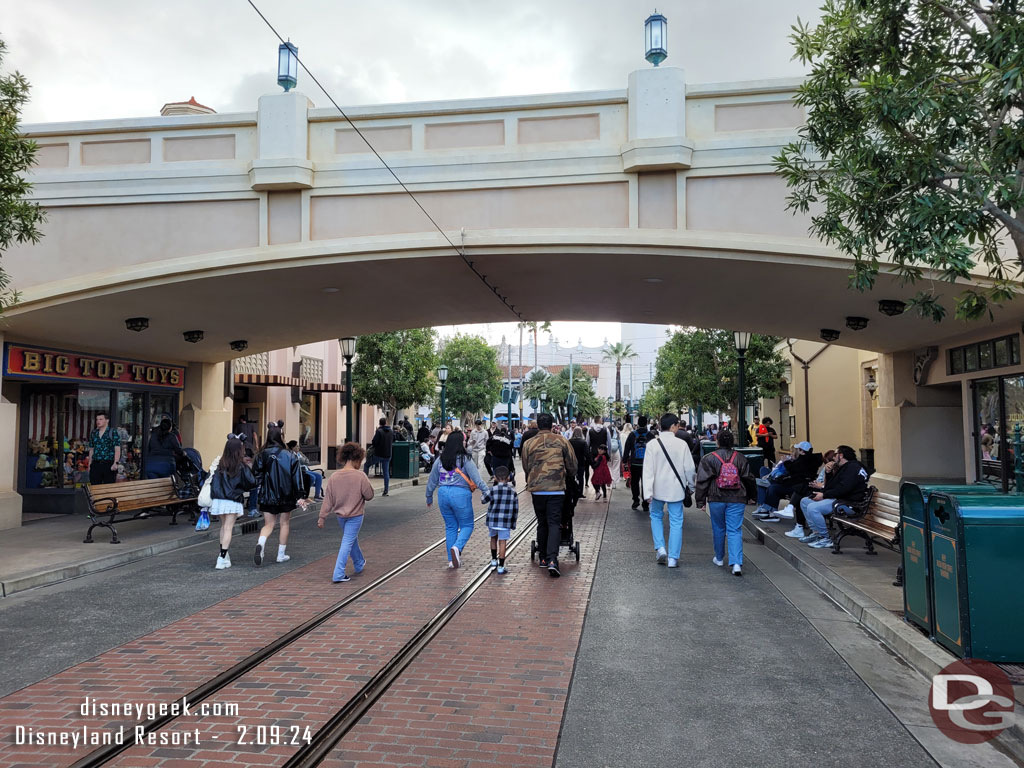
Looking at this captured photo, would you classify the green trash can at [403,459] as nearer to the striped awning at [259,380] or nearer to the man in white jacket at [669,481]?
the striped awning at [259,380]

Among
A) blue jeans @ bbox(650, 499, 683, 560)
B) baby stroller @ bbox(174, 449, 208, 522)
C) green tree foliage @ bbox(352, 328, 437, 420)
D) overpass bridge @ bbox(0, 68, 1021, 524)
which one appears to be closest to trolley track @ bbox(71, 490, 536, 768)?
blue jeans @ bbox(650, 499, 683, 560)

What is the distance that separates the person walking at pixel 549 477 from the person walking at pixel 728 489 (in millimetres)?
1525

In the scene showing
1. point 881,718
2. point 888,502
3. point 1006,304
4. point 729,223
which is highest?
point 729,223

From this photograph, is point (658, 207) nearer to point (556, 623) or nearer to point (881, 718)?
point (556, 623)

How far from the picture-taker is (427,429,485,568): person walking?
8508mm

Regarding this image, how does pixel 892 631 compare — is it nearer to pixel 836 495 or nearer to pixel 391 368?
pixel 836 495

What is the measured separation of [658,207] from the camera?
1076 cm

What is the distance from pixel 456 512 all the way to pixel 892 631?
4.55 m

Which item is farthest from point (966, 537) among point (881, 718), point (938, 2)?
point (938, 2)

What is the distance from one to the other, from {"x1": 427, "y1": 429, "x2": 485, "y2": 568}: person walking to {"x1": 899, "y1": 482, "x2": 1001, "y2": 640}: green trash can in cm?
434

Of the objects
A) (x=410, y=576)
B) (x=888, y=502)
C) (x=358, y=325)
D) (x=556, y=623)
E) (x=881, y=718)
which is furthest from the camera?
(x=358, y=325)

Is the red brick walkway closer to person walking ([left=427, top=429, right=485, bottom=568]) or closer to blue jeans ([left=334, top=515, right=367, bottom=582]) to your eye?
blue jeans ([left=334, top=515, right=367, bottom=582])

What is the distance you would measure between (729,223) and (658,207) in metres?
1.02

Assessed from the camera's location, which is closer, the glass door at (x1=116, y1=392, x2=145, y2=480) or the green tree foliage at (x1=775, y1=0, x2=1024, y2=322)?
the green tree foliage at (x1=775, y1=0, x2=1024, y2=322)
